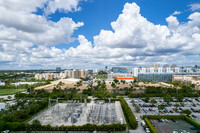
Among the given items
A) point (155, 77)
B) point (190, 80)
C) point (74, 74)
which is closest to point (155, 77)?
point (155, 77)

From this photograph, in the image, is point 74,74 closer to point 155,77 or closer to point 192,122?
point 155,77

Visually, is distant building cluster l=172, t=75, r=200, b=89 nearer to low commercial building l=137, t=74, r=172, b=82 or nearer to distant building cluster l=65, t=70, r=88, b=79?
low commercial building l=137, t=74, r=172, b=82

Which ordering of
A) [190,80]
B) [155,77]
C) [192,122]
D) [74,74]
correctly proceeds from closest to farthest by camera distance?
[192,122], [190,80], [155,77], [74,74]

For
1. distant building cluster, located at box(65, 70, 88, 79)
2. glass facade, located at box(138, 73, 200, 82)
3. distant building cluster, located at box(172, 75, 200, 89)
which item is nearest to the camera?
distant building cluster, located at box(172, 75, 200, 89)

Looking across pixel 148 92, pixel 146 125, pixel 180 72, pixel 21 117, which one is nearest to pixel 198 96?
pixel 148 92

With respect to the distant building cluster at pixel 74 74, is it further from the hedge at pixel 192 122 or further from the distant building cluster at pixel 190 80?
the hedge at pixel 192 122

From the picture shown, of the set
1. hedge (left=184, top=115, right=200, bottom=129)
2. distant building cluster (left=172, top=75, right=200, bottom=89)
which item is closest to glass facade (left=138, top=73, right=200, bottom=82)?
distant building cluster (left=172, top=75, right=200, bottom=89)

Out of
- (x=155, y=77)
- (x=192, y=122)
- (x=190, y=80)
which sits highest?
(x=190, y=80)

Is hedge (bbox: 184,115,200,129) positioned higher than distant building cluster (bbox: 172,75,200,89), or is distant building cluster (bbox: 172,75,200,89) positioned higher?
distant building cluster (bbox: 172,75,200,89)

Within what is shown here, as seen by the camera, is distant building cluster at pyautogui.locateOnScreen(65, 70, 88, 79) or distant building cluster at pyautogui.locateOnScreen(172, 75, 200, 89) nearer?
distant building cluster at pyautogui.locateOnScreen(172, 75, 200, 89)

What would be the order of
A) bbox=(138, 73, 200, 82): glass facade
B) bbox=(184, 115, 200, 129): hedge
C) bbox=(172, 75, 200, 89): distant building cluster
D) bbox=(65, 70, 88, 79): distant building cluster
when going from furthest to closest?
bbox=(65, 70, 88, 79): distant building cluster → bbox=(138, 73, 200, 82): glass facade → bbox=(172, 75, 200, 89): distant building cluster → bbox=(184, 115, 200, 129): hedge

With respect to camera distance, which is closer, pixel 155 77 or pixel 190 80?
pixel 190 80
